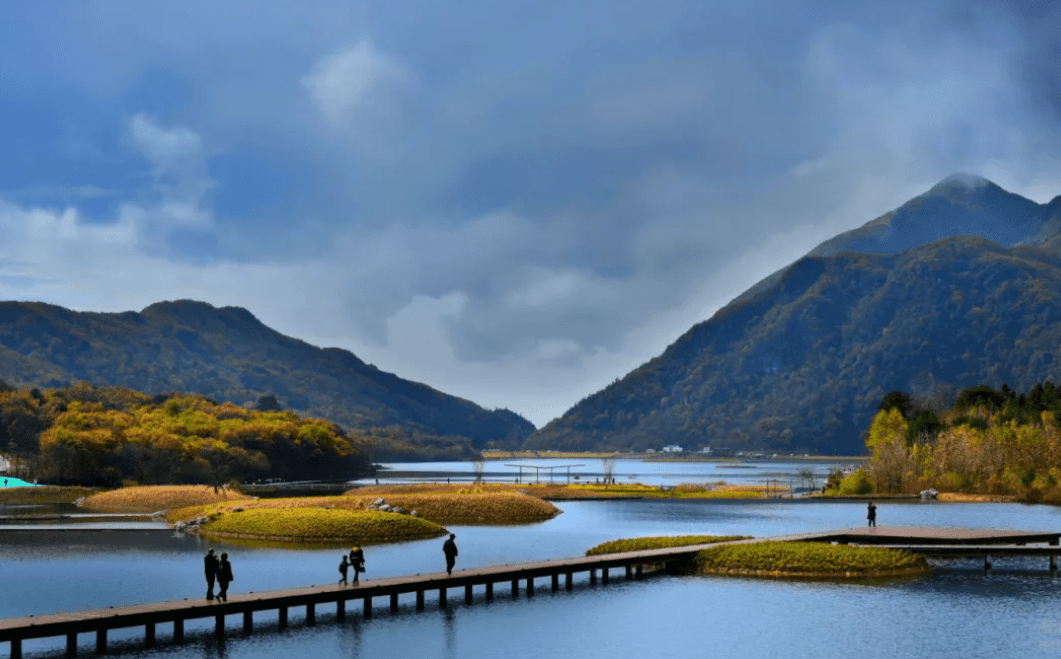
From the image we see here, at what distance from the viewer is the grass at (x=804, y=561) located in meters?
66.2

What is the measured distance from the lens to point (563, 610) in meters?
56.1

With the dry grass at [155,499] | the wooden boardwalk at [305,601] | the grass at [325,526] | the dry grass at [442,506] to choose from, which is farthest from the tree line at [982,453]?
the dry grass at [155,499]

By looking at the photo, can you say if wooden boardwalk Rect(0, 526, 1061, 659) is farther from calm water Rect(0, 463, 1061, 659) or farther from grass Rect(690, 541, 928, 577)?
grass Rect(690, 541, 928, 577)

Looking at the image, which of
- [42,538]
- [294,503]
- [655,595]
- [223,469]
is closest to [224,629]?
[655,595]

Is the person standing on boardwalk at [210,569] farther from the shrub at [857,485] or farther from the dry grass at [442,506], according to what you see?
the shrub at [857,485]

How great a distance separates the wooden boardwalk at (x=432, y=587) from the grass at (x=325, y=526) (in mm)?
26736

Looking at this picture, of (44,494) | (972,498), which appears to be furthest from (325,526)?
(972,498)

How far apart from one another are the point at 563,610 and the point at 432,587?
710 centimetres

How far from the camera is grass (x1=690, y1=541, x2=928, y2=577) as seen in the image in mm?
66250

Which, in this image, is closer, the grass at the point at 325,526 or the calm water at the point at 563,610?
the calm water at the point at 563,610

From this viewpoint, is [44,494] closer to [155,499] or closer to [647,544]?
[155,499]

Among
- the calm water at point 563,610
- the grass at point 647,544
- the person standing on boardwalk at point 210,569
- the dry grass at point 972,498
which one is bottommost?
the dry grass at point 972,498

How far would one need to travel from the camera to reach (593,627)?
50.9 meters

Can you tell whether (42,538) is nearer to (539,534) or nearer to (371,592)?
(539,534)
